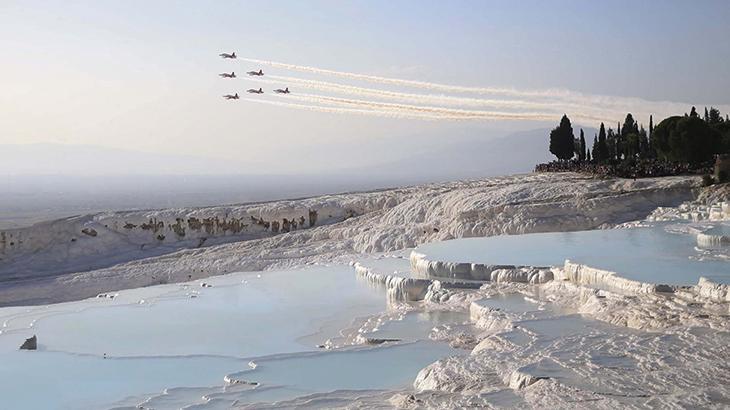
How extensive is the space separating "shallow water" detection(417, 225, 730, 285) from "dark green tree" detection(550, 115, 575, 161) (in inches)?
807

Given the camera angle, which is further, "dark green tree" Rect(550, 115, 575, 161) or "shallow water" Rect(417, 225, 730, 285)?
"dark green tree" Rect(550, 115, 575, 161)

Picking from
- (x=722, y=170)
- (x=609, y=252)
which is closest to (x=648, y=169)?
(x=722, y=170)

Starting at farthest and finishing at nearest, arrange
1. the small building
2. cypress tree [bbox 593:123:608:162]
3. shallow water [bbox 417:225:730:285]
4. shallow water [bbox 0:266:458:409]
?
cypress tree [bbox 593:123:608:162] → the small building → shallow water [bbox 417:225:730:285] → shallow water [bbox 0:266:458:409]

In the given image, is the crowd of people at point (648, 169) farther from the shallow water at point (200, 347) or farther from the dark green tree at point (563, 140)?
the shallow water at point (200, 347)

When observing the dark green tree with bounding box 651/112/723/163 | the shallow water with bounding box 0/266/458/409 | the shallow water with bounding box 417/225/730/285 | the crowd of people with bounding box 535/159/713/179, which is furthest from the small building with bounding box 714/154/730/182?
the shallow water with bounding box 0/266/458/409

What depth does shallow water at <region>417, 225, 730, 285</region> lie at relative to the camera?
14.2 metres

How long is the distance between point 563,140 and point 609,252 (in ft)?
82.5

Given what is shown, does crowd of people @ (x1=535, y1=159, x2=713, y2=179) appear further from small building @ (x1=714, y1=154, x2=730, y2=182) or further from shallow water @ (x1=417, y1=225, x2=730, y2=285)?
shallow water @ (x1=417, y1=225, x2=730, y2=285)

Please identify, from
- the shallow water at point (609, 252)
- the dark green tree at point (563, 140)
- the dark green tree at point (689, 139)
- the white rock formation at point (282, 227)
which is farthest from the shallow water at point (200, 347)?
the dark green tree at point (563, 140)

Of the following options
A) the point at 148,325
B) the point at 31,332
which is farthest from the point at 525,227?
the point at 31,332

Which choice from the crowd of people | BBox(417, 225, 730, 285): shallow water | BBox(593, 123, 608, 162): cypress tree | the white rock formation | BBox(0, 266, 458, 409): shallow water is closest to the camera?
BBox(0, 266, 458, 409): shallow water

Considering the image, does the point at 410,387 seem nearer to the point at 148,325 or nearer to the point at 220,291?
the point at 148,325

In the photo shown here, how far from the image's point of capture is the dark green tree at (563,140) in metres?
41.2

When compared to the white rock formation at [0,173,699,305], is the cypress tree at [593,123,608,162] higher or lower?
higher
